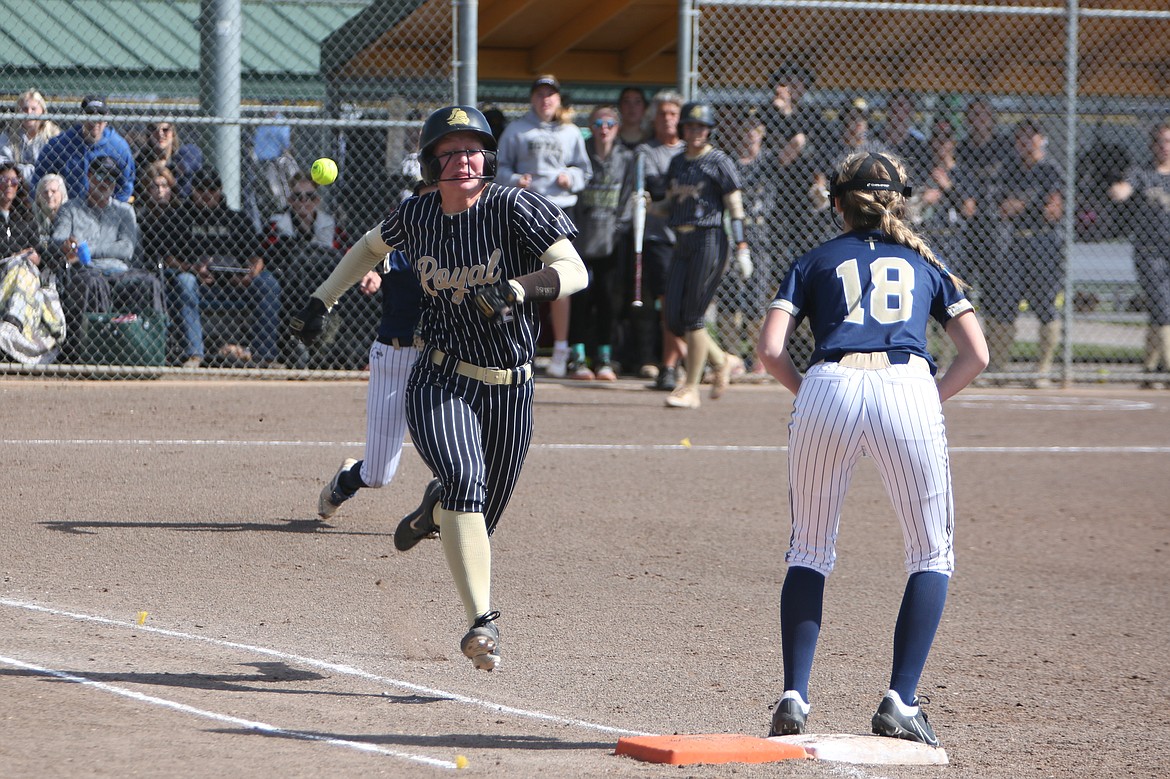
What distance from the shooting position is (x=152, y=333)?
38.6ft

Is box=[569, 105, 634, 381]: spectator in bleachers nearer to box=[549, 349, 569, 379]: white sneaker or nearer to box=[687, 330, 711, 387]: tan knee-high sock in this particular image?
box=[549, 349, 569, 379]: white sneaker

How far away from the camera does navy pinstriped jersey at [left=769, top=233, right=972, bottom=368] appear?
170 inches

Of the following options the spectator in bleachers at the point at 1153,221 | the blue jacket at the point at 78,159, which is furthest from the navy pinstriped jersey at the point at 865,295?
the spectator in bleachers at the point at 1153,221

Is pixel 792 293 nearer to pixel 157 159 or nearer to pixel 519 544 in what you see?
pixel 519 544

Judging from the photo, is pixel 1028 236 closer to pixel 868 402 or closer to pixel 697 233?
pixel 697 233

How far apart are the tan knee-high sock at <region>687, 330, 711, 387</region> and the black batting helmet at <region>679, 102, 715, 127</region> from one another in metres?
1.60

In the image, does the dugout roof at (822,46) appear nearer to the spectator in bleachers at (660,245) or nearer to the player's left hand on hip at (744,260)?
the spectator in bleachers at (660,245)

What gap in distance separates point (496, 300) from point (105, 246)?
25.3 feet

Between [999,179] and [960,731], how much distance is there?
31.6 feet

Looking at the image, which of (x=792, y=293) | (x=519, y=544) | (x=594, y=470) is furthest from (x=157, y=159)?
(x=792, y=293)

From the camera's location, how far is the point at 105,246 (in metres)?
11.5

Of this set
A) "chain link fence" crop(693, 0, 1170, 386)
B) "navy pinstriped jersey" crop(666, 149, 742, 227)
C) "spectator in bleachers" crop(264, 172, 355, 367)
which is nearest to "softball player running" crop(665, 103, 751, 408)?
"navy pinstriped jersey" crop(666, 149, 742, 227)

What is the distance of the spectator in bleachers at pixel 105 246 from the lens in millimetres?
11352

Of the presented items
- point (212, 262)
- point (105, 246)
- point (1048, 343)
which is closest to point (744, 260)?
point (1048, 343)
